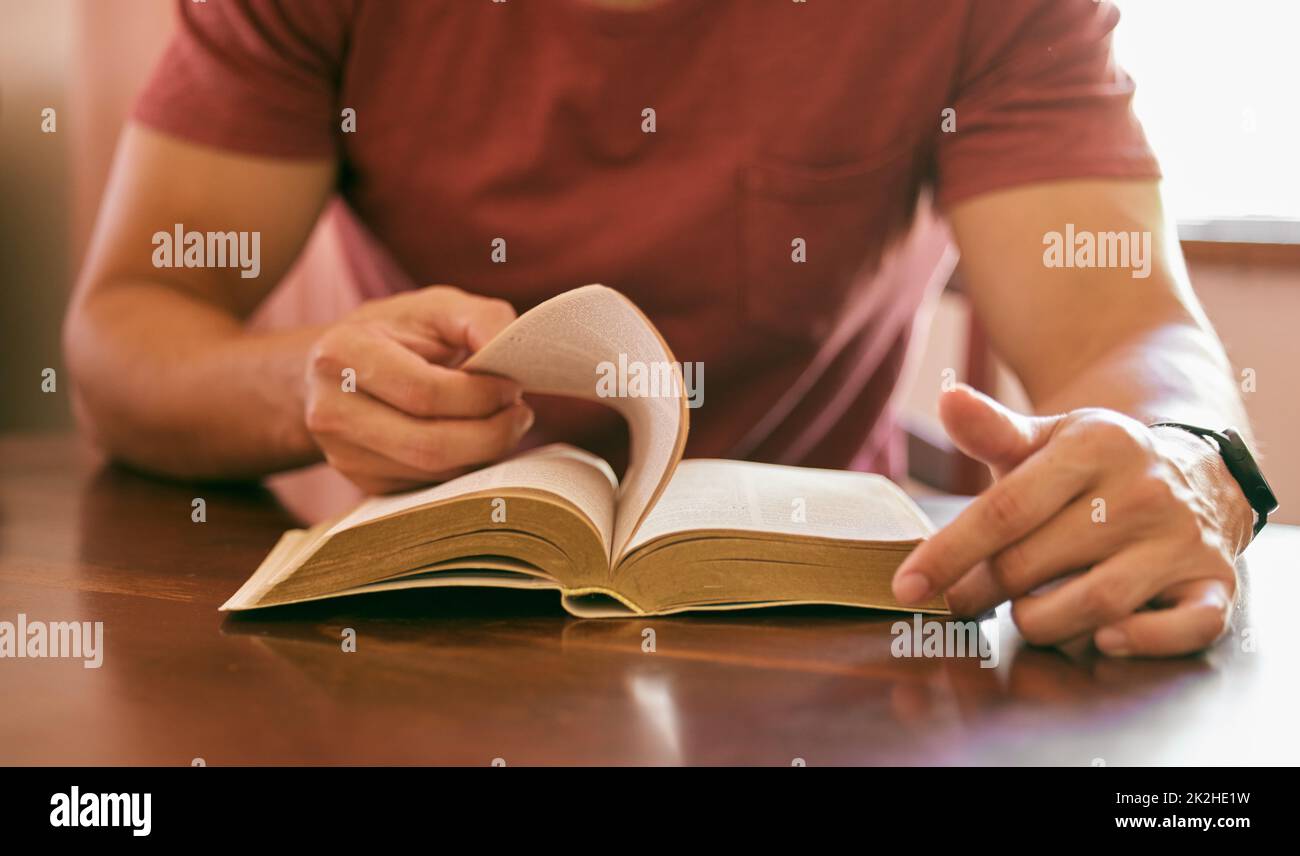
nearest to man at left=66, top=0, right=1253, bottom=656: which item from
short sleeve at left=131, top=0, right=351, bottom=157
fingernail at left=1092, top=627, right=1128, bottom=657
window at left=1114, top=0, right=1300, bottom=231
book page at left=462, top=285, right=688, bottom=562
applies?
short sleeve at left=131, top=0, right=351, bottom=157

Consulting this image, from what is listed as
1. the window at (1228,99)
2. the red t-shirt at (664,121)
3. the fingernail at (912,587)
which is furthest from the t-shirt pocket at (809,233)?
the window at (1228,99)

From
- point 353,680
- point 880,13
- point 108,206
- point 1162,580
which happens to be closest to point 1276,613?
point 1162,580

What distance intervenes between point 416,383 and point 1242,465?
1.65ft

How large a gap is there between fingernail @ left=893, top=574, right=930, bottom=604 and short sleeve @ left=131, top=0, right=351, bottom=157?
0.76m

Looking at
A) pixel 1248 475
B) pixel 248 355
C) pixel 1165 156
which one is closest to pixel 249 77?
pixel 248 355

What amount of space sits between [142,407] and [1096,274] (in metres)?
0.82

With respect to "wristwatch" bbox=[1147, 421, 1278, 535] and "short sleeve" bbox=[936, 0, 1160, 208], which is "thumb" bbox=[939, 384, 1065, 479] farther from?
"short sleeve" bbox=[936, 0, 1160, 208]

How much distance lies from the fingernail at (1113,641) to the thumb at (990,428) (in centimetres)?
9

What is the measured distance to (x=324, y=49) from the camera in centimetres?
106

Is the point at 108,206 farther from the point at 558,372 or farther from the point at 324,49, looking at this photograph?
the point at 558,372

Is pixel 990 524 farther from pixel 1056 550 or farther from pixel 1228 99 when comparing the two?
pixel 1228 99

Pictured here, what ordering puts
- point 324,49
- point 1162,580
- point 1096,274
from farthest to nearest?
point 324,49 → point 1096,274 → point 1162,580

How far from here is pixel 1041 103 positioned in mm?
1021

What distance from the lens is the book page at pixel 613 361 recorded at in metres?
0.59
